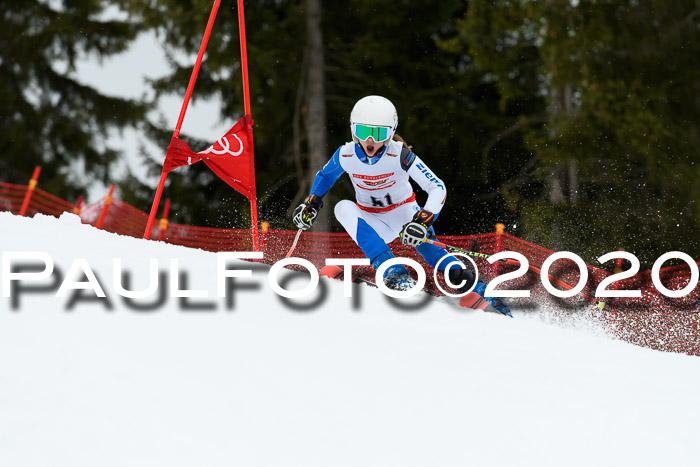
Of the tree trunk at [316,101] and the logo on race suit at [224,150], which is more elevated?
the tree trunk at [316,101]

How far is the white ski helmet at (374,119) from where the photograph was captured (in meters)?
5.34

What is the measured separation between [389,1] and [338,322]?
945cm

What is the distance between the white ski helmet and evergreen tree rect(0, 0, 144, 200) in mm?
13573

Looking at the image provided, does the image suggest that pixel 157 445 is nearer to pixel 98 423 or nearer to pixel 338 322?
pixel 98 423

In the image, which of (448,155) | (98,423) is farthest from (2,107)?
Answer: (98,423)

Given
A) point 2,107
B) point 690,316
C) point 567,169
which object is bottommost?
point 690,316

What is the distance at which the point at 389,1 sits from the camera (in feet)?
43.3

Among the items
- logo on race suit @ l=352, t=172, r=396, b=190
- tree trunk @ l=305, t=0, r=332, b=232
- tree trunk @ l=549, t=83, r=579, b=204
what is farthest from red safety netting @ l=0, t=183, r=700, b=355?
tree trunk @ l=549, t=83, r=579, b=204

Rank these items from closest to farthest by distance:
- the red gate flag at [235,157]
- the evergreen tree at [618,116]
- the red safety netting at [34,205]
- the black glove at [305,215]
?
the black glove at [305,215]
the red gate flag at [235,157]
the evergreen tree at [618,116]
the red safety netting at [34,205]

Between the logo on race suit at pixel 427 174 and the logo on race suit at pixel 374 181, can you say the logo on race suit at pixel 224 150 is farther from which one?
the logo on race suit at pixel 427 174

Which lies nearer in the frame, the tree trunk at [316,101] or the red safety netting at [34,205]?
the tree trunk at [316,101]

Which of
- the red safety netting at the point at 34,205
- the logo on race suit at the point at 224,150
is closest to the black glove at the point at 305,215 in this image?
the logo on race suit at the point at 224,150

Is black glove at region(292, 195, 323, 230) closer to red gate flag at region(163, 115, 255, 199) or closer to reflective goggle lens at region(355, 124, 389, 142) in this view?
reflective goggle lens at region(355, 124, 389, 142)

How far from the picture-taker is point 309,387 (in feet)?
12.3
